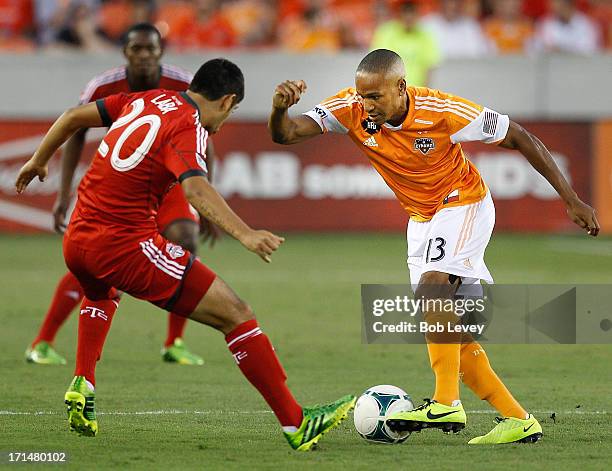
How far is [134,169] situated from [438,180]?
1.58m

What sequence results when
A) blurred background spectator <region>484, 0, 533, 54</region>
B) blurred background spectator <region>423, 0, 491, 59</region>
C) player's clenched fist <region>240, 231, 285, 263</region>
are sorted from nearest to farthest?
player's clenched fist <region>240, 231, 285, 263</region>, blurred background spectator <region>423, 0, 491, 59</region>, blurred background spectator <region>484, 0, 533, 54</region>

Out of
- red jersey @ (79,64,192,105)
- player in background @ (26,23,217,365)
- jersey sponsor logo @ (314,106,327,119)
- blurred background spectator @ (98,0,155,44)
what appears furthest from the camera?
blurred background spectator @ (98,0,155,44)

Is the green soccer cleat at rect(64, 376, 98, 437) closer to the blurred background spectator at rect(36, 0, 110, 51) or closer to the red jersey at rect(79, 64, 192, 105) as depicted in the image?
the red jersey at rect(79, 64, 192, 105)

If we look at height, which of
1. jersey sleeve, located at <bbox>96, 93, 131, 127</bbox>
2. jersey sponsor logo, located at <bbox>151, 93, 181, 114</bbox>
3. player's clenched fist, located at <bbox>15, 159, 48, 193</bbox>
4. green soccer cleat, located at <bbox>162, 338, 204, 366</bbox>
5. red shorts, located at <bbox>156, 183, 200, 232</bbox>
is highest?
jersey sponsor logo, located at <bbox>151, 93, 181, 114</bbox>

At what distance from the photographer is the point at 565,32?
19312mm

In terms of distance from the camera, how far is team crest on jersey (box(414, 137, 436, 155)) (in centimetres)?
645

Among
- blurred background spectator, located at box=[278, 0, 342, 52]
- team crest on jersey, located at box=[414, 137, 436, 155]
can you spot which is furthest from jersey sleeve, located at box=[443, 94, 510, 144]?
blurred background spectator, located at box=[278, 0, 342, 52]

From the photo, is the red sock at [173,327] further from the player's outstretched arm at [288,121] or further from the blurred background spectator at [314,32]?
the blurred background spectator at [314,32]

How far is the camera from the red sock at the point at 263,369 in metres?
5.95

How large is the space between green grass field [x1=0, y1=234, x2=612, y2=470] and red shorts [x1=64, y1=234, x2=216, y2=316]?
718mm

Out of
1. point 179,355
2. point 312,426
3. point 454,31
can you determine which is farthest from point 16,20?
point 312,426

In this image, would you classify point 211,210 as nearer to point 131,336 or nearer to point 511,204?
point 131,336

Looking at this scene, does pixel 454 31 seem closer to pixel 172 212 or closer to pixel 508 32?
pixel 508 32

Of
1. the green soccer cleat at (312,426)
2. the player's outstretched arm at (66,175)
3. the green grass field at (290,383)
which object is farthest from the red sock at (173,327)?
the green soccer cleat at (312,426)
